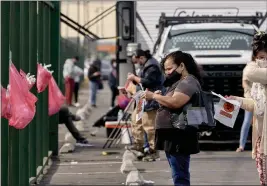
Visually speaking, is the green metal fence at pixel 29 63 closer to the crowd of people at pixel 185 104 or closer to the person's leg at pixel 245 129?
the crowd of people at pixel 185 104

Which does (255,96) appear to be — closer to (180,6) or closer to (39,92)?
(39,92)

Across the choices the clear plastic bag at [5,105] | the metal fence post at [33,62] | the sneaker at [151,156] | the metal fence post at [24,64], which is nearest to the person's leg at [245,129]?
the sneaker at [151,156]

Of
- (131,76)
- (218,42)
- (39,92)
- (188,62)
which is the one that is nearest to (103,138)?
(218,42)

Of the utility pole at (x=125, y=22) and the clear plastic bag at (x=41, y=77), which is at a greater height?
the utility pole at (x=125, y=22)

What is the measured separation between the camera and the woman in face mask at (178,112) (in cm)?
832

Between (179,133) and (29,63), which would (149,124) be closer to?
(29,63)

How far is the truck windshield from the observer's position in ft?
56.1

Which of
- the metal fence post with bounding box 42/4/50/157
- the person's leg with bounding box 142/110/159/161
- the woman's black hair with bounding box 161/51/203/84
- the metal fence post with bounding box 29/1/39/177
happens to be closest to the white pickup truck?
the person's leg with bounding box 142/110/159/161

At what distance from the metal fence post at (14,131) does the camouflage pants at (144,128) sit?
398 centimetres

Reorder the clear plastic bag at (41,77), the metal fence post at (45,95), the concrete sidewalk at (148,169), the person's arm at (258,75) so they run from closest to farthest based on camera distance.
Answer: the person's arm at (258,75), the clear plastic bag at (41,77), the concrete sidewalk at (148,169), the metal fence post at (45,95)

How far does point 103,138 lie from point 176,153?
33.1 feet

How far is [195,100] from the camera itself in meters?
8.41

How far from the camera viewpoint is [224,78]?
16328 mm

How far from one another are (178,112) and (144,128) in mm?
5363
